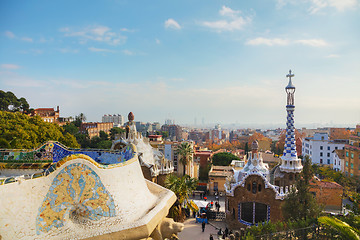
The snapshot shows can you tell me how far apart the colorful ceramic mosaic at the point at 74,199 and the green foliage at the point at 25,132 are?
2241cm

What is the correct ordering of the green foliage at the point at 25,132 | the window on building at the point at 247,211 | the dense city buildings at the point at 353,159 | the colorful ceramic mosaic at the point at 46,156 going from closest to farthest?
the colorful ceramic mosaic at the point at 46,156
the window on building at the point at 247,211
the green foliage at the point at 25,132
the dense city buildings at the point at 353,159

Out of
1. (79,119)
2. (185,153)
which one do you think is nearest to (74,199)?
(185,153)

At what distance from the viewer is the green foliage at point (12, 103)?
57.1 metres

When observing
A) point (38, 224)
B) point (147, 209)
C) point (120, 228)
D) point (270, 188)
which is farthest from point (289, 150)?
point (38, 224)

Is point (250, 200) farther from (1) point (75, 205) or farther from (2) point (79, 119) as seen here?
(2) point (79, 119)

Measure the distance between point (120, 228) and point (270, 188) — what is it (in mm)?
16504

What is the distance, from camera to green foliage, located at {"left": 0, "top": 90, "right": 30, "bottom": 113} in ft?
187

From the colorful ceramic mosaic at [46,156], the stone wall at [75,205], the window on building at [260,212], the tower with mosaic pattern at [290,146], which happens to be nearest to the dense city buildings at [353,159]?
the tower with mosaic pattern at [290,146]

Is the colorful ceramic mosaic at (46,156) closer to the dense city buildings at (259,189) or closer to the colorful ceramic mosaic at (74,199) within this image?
the colorful ceramic mosaic at (74,199)

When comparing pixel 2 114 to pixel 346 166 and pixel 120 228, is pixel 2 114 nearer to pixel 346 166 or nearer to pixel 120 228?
pixel 120 228

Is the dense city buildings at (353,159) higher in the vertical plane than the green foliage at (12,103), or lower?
lower

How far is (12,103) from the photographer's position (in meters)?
60.7

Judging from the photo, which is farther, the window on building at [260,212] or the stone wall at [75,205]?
the window on building at [260,212]

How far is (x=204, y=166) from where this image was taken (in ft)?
177
